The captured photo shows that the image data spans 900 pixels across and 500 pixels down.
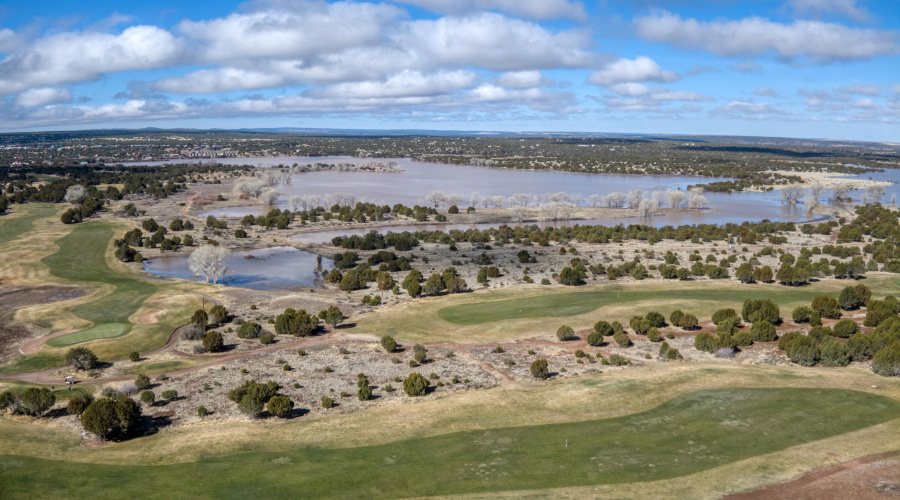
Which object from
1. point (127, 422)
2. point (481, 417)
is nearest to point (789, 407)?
point (481, 417)

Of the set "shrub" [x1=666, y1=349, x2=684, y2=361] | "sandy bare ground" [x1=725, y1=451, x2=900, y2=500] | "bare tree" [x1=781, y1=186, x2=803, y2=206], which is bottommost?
"shrub" [x1=666, y1=349, x2=684, y2=361]

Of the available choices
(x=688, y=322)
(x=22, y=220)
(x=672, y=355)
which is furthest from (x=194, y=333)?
(x=22, y=220)

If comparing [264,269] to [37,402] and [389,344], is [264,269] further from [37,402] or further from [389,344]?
[37,402]

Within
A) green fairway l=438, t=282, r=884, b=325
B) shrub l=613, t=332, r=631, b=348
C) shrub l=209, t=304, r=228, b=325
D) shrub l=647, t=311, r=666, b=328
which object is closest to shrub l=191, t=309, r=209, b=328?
shrub l=209, t=304, r=228, b=325

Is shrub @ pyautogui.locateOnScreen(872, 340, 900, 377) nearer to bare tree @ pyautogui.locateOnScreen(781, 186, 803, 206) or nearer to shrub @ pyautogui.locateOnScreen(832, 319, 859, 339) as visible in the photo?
shrub @ pyautogui.locateOnScreen(832, 319, 859, 339)

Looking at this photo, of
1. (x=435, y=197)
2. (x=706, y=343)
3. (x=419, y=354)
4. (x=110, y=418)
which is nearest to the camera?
(x=110, y=418)

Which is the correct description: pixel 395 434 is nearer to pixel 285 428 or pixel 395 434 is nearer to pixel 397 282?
pixel 285 428
